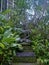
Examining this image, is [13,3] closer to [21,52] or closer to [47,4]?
[47,4]

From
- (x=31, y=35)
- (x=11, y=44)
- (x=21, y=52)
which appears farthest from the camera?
(x=31, y=35)

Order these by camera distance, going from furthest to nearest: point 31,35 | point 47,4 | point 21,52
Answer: point 47,4, point 31,35, point 21,52

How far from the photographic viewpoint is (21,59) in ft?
14.7

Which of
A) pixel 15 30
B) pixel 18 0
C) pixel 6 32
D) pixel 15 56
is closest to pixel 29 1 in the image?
pixel 18 0

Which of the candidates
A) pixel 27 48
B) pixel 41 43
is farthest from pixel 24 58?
pixel 41 43

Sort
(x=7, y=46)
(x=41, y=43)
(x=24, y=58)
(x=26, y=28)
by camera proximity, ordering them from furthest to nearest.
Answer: (x=26, y=28) → (x=41, y=43) → (x=24, y=58) → (x=7, y=46)

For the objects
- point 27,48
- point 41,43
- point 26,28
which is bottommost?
point 27,48

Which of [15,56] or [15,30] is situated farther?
[15,30]

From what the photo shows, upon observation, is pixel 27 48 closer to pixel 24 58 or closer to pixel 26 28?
pixel 24 58

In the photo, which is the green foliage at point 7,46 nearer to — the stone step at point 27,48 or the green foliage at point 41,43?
the stone step at point 27,48

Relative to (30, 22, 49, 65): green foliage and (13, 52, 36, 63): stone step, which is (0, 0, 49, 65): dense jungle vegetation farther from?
(13, 52, 36, 63): stone step

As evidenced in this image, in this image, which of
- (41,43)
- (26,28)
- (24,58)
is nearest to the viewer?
(24,58)

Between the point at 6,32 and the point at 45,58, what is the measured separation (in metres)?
1.10

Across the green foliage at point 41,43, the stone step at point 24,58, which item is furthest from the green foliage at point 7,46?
the green foliage at point 41,43
